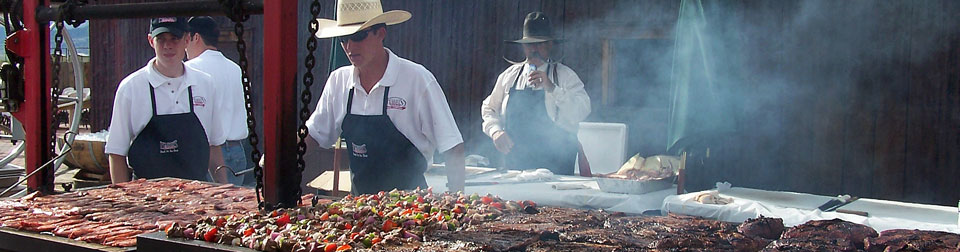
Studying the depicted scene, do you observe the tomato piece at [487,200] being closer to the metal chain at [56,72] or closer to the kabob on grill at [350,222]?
the kabob on grill at [350,222]

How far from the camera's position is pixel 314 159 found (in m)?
7.28

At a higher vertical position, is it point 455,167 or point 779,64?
point 779,64

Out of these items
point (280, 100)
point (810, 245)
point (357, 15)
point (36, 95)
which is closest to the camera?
point (810, 245)

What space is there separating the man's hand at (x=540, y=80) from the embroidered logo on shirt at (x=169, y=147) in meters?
2.72

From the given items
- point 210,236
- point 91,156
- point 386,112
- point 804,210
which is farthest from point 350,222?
point 91,156

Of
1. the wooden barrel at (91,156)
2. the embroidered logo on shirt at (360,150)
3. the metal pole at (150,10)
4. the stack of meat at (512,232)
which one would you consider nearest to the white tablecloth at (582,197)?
the embroidered logo on shirt at (360,150)

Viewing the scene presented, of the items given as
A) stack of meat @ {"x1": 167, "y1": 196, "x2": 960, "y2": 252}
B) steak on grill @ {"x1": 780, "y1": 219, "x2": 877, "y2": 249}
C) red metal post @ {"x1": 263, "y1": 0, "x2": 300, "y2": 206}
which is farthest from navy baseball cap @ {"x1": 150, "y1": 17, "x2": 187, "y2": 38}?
steak on grill @ {"x1": 780, "y1": 219, "x2": 877, "y2": 249}

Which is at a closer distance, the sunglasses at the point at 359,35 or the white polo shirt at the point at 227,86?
the sunglasses at the point at 359,35

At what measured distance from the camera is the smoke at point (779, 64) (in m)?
6.55

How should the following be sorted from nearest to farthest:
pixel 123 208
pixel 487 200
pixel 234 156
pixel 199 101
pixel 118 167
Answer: pixel 487 200 < pixel 123 208 < pixel 118 167 < pixel 199 101 < pixel 234 156

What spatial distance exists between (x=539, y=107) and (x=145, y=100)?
3042 millimetres

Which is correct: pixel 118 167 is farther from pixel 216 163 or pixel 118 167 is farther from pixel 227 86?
pixel 227 86

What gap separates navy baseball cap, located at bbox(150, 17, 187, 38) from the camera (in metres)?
4.75

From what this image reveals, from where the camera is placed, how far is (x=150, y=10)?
12.2 ft
